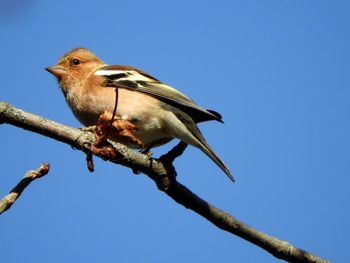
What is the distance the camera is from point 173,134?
6461 millimetres

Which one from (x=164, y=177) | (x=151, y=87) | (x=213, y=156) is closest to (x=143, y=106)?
(x=151, y=87)

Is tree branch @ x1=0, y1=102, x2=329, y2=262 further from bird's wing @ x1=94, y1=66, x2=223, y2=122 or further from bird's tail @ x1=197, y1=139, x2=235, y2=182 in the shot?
bird's wing @ x1=94, y1=66, x2=223, y2=122

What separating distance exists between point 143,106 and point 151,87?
0.52 metres

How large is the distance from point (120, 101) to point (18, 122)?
2.95m

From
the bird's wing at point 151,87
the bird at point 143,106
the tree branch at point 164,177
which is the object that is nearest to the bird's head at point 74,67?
the bird at point 143,106

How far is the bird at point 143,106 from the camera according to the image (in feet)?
20.6

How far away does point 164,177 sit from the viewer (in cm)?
452

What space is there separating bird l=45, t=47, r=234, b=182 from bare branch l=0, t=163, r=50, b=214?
2463 millimetres

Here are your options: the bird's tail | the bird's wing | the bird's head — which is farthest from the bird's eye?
the bird's tail

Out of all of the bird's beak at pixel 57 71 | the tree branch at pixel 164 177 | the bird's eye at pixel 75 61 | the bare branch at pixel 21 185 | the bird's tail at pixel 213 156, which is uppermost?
the bird's eye at pixel 75 61

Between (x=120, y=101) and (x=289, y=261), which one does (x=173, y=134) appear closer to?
(x=120, y=101)

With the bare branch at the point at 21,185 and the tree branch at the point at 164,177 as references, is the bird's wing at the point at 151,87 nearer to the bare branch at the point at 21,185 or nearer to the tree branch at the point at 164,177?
the tree branch at the point at 164,177

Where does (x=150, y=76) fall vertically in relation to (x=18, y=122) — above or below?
above

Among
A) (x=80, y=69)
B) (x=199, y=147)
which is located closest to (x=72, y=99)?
(x=80, y=69)
